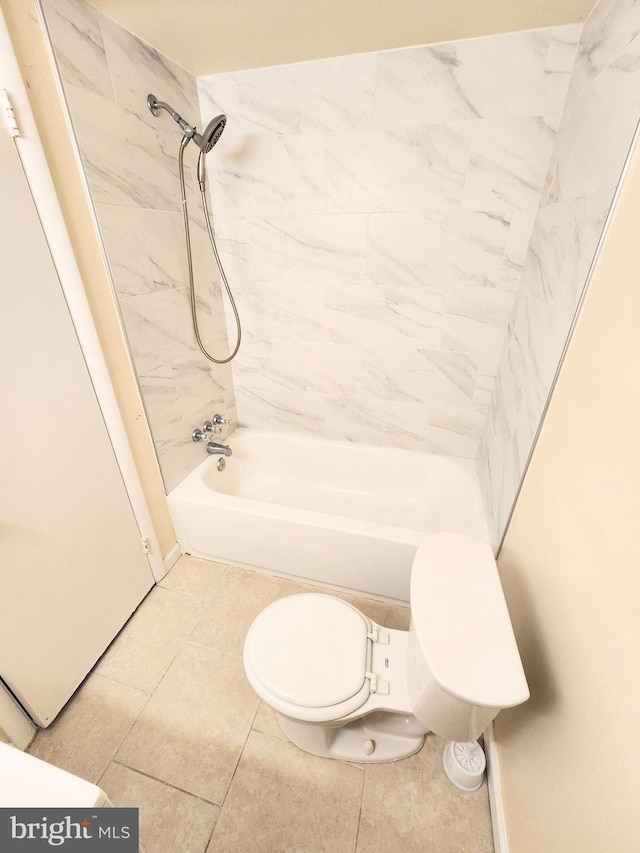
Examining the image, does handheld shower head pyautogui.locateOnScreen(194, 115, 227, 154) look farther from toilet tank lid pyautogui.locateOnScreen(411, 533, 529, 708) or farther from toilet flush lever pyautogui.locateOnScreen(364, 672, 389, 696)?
toilet flush lever pyautogui.locateOnScreen(364, 672, 389, 696)

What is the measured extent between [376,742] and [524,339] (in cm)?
144

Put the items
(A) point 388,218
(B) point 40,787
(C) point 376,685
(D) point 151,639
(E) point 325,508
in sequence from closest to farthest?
(B) point 40,787 → (C) point 376,685 → (D) point 151,639 → (A) point 388,218 → (E) point 325,508

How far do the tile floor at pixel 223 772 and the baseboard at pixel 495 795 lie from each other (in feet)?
0.10

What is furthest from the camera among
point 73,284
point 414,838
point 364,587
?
point 364,587

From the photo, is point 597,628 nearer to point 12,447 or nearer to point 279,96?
Result: point 12,447

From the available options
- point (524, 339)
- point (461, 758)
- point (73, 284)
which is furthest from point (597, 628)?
point (73, 284)

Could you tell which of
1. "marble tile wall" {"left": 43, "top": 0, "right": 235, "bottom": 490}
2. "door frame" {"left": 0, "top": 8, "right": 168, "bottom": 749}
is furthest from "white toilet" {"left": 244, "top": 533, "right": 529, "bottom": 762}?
"marble tile wall" {"left": 43, "top": 0, "right": 235, "bottom": 490}

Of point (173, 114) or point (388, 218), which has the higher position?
point (173, 114)

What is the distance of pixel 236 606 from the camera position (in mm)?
1507

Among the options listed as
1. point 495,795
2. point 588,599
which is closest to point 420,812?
point 495,795

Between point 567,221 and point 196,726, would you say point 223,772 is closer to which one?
point 196,726

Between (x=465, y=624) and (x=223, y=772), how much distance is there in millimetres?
871

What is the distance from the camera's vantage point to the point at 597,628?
637mm

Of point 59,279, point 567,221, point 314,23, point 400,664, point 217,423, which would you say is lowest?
point 400,664
